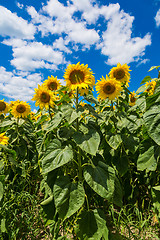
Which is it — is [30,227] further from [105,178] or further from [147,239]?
[147,239]

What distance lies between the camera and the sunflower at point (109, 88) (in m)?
2.46

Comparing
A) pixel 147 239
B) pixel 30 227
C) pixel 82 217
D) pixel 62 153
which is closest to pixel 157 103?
pixel 62 153

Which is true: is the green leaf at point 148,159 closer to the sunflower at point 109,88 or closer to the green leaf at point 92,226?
the green leaf at point 92,226

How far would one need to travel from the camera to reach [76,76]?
1.93 metres

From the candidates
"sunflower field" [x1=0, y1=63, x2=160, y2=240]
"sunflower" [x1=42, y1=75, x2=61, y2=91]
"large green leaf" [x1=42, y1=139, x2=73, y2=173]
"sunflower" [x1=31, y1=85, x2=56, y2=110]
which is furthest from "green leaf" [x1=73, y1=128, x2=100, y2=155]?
"sunflower" [x1=42, y1=75, x2=61, y2=91]

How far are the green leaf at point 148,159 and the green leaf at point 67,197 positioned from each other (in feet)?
2.60

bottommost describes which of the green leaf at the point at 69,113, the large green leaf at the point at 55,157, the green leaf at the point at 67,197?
the green leaf at the point at 67,197

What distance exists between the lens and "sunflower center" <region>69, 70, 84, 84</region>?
193 centimetres

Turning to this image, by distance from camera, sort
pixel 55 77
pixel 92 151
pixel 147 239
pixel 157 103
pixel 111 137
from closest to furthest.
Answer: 1. pixel 92 151
2. pixel 157 103
3. pixel 147 239
4. pixel 111 137
5. pixel 55 77

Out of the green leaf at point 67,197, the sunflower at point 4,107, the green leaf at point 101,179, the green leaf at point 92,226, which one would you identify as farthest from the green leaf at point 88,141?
the sunflower at point 4,107

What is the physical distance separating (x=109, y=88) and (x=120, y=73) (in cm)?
62

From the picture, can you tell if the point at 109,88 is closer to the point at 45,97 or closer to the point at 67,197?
the point at 45,97

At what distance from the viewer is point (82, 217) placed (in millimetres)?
1687

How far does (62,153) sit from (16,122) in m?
1.81
